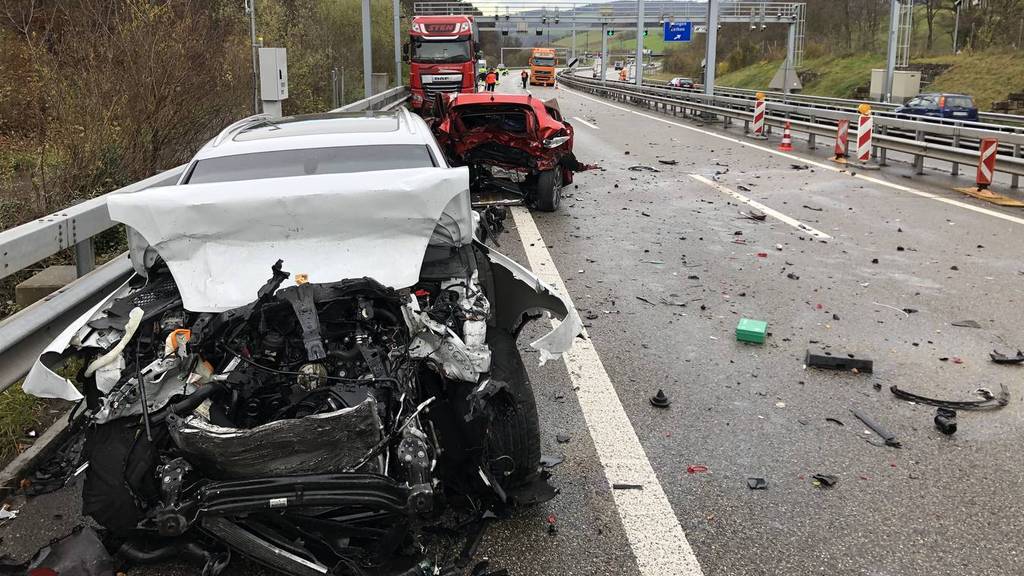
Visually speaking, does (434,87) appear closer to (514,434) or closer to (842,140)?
(842,140)

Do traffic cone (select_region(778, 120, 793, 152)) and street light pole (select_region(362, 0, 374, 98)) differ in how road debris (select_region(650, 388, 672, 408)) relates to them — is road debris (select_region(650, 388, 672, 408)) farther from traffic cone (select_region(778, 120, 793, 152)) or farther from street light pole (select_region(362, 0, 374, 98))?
street light pole (select_region(362, 0, 374, 98))

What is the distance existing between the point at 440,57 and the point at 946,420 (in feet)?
96.5

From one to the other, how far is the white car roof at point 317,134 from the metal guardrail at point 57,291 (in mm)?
780

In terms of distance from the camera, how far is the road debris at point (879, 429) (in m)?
4.77

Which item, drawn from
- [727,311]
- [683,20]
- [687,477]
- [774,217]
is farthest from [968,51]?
[687,477]

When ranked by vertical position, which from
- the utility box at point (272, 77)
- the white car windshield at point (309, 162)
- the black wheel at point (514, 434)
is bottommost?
the black wheel at point (514, 434)

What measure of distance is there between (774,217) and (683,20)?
59.0m

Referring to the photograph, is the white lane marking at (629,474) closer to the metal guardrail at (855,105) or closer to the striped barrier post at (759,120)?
the striped barrier post at (759,120)

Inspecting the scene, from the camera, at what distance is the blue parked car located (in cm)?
2806

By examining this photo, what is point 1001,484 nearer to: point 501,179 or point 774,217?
point 774,217

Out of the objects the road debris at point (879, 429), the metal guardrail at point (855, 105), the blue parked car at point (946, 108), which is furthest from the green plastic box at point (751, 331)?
the blue parked car at point (946, 108)

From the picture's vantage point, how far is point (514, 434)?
3879 mm

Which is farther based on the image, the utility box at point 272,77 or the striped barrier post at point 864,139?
the striped barrier post at point 864,139

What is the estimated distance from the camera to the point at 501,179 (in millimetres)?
12930
